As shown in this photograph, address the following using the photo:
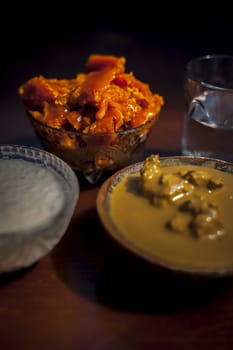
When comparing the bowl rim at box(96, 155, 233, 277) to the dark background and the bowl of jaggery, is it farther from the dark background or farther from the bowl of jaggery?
the dark background

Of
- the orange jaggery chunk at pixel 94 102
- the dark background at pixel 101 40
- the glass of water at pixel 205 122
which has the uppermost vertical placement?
the orange jaggery chunk at pixel 94 102

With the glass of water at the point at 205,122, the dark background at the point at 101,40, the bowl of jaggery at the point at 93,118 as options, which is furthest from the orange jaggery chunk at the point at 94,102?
the dark background at the point at 101,40

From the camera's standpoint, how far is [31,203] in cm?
95

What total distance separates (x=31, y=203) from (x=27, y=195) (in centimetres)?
3

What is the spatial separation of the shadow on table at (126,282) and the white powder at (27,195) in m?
0.11

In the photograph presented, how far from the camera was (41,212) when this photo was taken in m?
0.93

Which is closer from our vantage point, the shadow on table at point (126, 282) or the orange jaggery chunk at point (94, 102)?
the shadow on table at point (126, 282)

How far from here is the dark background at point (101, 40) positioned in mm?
1713

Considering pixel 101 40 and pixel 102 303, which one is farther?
pixel 101 40

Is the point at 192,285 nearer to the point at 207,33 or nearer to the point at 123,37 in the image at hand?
the point at 123,37

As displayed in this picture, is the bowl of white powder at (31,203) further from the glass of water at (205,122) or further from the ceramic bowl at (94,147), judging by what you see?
the glass of water at (205,122)

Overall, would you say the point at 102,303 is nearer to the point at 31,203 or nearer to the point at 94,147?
the point at 31,203

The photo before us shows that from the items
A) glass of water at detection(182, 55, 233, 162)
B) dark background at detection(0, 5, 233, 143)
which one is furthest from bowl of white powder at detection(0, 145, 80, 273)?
glass of water at detection(182, 55, 233, 162)

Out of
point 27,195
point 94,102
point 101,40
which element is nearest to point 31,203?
point 27,195
